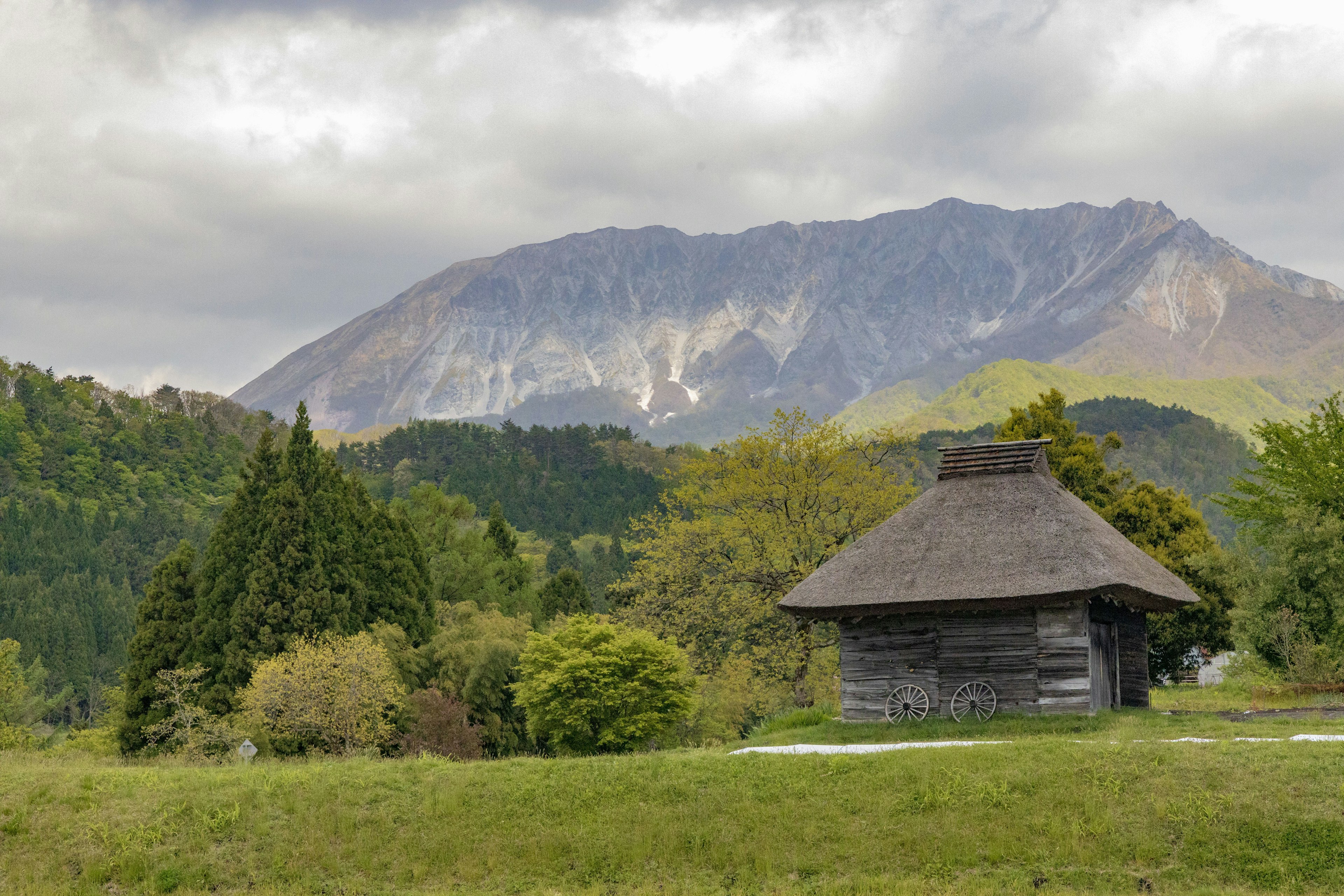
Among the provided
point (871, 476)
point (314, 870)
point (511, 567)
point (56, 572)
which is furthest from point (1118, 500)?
point (56, 572)

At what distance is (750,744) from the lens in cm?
2392

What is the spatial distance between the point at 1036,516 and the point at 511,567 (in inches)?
1931

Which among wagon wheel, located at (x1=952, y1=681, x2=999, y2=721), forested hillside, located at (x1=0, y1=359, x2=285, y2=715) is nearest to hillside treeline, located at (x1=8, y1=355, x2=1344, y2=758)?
wagon wheel, located at (x1=952, y1=681, x2=999, y2=721)

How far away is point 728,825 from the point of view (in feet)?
57.0

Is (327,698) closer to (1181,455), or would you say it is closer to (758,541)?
(758,541)

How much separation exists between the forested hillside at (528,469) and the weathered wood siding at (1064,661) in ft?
350

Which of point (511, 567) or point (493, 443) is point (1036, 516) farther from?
point (493, 443)

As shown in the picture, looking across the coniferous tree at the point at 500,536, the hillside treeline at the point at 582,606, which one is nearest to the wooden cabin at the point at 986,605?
the hillside treeline at the point at 582,606

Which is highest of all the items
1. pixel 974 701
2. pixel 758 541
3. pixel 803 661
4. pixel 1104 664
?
pixel 758 541

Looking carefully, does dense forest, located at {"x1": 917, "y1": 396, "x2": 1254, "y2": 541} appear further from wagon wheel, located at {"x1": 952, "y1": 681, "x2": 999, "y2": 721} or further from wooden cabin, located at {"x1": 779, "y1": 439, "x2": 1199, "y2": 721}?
wagon wheel, located at {"x1": 952, "y1": 681, "x2": 999, "y2": 721}

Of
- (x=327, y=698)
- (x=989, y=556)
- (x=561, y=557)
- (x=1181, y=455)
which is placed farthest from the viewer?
(x=1181, y=455)

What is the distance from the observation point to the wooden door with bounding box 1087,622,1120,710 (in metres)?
25.1

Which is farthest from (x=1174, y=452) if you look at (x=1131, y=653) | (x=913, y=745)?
(x=913, y=745)

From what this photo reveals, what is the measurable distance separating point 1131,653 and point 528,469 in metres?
136
